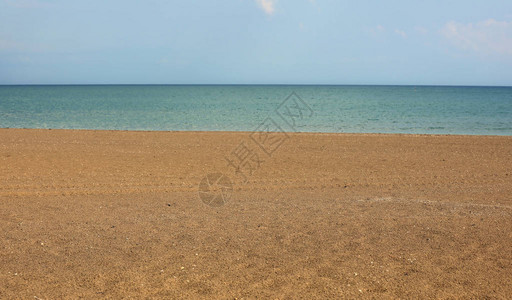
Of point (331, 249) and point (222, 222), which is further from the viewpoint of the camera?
point (222, 222)

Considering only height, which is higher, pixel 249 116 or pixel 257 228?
pixel 249 116

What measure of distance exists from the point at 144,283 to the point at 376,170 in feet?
26.2

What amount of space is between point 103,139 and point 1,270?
12586 millimetres

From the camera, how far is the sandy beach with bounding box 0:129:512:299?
4922 mm

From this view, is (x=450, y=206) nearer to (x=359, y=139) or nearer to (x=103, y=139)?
(x=359, y=139)

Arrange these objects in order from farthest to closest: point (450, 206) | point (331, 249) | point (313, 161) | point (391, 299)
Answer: point (313, 161) → point (450, 206) → point (331, 249) → point (391, 299)

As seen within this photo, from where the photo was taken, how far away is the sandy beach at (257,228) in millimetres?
4922

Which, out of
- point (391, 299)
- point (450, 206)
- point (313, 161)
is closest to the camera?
point (391, 299)

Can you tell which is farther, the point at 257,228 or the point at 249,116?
the point at 249,116

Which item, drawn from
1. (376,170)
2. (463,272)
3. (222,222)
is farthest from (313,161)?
(463,272)

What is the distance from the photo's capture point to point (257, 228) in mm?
6758

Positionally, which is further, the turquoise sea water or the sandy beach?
the turquoise sea water

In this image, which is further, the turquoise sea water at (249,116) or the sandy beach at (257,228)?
the turquoise sea water at (249,116)

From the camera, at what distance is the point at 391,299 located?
15.1 feet
